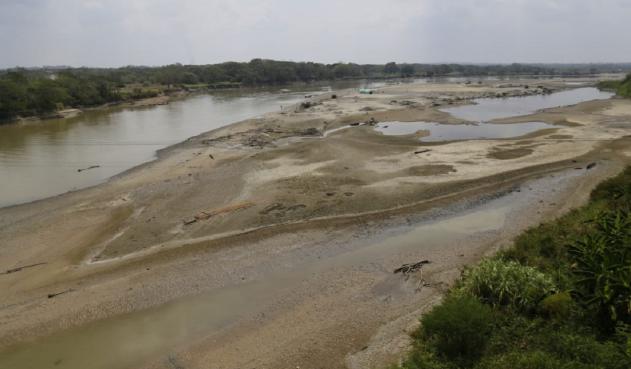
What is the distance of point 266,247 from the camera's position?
16844 millimetres

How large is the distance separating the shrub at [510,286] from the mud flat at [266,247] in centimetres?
180

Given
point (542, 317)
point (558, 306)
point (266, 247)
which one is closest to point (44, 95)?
point (266, 247)

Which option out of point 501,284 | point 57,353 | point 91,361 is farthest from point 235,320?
point 501,284

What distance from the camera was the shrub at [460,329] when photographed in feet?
27.9

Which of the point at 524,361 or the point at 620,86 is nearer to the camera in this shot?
the point at 524,361

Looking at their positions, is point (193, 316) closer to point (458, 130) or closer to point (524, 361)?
point (524, 361)

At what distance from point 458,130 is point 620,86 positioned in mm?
60488

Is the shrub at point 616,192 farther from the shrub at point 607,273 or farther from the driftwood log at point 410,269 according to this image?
the driftwood log at point 410,269

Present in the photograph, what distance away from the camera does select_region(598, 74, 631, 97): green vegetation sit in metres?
71.8

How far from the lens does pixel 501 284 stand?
10.2 meters

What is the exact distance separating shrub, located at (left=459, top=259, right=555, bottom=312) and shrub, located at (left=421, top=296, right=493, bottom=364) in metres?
1.06

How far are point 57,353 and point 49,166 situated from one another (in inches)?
997

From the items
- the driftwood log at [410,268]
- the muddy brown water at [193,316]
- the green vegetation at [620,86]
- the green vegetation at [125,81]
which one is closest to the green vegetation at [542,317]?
the driftwood log at [410,268]

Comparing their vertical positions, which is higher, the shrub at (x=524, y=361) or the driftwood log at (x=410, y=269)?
the shrub at (x=524, y=361)
